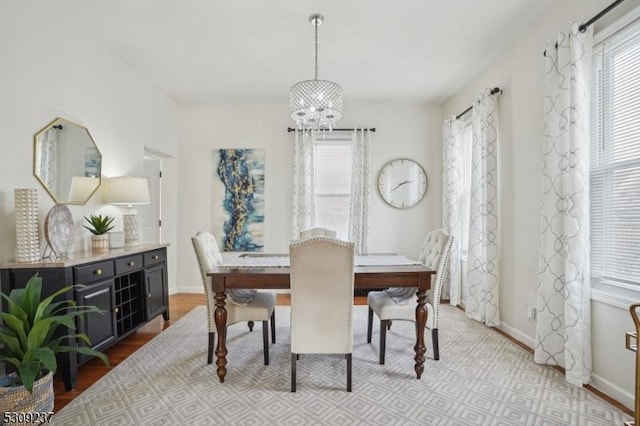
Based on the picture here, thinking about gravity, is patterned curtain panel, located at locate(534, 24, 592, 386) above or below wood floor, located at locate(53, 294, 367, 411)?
above

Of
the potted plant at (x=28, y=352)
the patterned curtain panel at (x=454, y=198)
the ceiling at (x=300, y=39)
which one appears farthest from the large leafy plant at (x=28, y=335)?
the patterned curtain panel at (x=454, y=198)

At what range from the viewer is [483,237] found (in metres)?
3.45

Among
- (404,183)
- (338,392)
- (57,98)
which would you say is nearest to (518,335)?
(338,392)

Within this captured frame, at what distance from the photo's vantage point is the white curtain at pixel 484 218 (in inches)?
130

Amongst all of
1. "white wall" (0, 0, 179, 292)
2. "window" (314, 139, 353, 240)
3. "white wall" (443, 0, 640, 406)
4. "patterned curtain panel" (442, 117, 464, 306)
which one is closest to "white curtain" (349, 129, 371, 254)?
"window" (314, 139, 353, 240)

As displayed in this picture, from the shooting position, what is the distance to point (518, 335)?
3.03m

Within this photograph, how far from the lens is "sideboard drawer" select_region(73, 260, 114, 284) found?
2.28 m

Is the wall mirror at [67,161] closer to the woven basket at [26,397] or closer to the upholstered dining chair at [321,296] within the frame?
the woven basket at [26,397]

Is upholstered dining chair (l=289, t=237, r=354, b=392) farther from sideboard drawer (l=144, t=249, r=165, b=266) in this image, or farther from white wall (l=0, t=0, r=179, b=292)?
white wall (l=0, t=0, r=179, b=292)

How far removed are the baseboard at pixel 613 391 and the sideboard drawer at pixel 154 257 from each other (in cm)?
378

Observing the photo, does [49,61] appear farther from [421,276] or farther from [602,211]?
[602,211]

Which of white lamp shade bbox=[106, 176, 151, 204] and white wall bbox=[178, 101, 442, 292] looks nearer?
white lamp shade bbox=[106, 176, 151, 204]

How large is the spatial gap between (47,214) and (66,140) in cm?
68

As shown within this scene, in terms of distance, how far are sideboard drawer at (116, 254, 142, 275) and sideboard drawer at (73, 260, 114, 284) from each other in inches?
3.9
